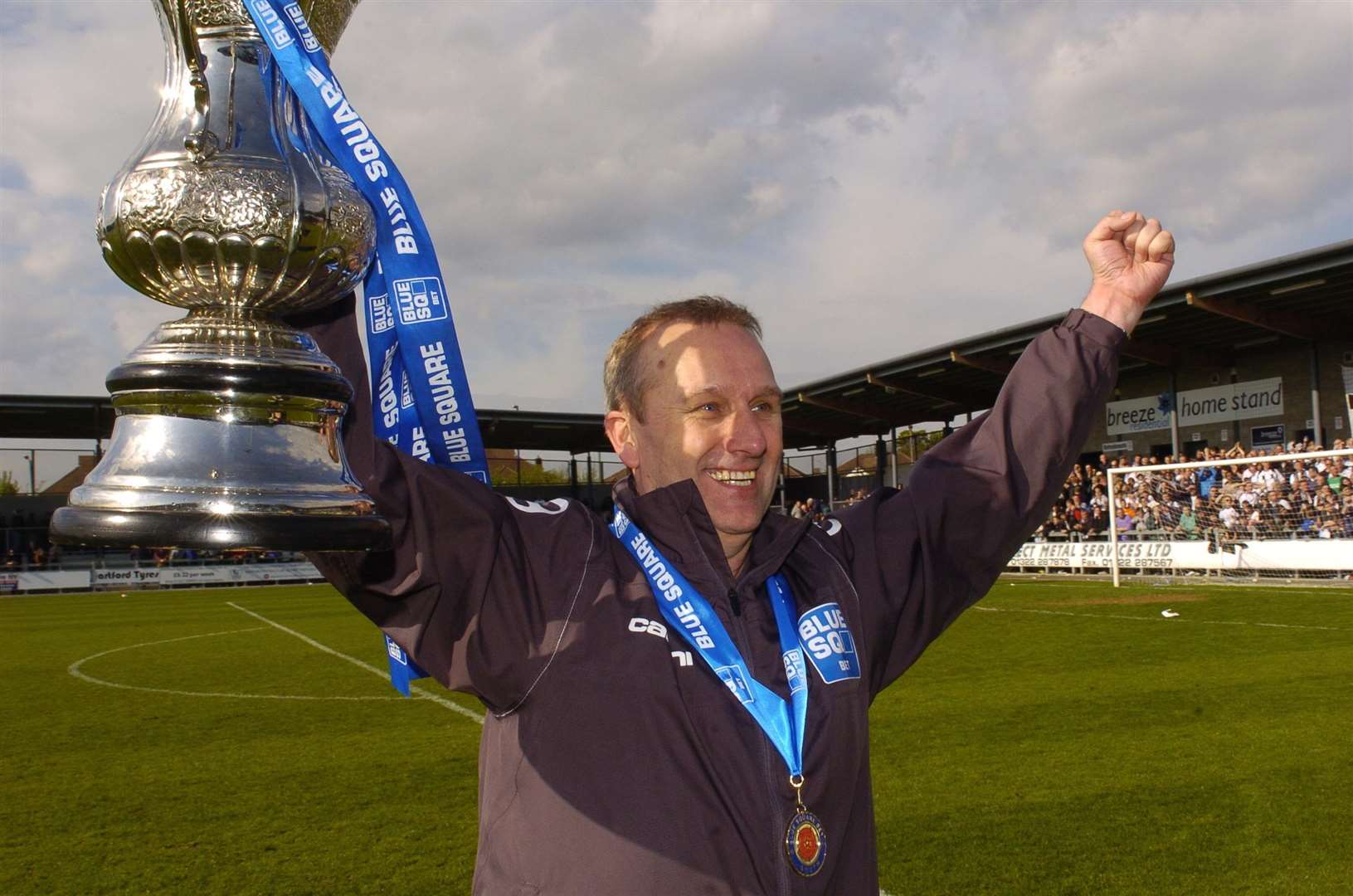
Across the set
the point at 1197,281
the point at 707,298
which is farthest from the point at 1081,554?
the point at 707,298

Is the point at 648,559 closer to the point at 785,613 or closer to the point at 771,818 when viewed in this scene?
the point at 785,613

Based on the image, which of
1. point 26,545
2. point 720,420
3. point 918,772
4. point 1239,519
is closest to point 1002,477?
point 720,420

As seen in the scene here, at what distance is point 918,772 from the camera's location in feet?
21.0

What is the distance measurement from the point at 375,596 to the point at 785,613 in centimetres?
68

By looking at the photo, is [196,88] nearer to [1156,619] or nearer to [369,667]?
[369,667]

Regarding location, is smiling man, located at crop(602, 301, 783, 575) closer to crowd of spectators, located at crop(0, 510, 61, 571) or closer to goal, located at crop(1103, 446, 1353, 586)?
goal, located at crop(1103, 446, 1353, 586)

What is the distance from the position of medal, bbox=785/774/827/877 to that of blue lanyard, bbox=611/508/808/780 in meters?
0.05

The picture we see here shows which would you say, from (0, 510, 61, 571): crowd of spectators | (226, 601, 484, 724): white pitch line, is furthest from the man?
(0, 510, 61, 571): crowd of spectators

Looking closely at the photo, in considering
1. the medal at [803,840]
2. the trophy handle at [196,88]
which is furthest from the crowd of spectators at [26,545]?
the trophy handle at [196,88]

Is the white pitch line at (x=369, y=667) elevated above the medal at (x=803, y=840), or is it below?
below

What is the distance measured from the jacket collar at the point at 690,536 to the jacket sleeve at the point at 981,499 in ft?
0.78

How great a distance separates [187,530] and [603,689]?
33.3 inches

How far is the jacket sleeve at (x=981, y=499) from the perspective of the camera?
2.11m

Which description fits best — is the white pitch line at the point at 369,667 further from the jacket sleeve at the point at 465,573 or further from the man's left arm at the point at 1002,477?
the jacket sleeve at the point at 465,573
